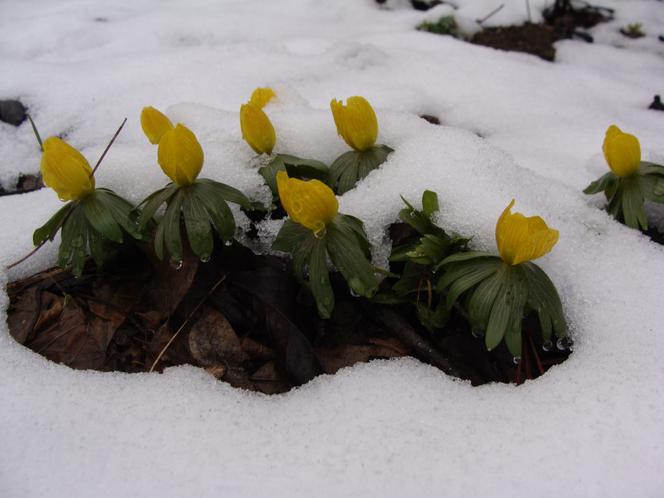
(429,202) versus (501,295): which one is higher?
(429,202)

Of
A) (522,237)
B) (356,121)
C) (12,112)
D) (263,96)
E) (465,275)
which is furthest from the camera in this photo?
(12,112)

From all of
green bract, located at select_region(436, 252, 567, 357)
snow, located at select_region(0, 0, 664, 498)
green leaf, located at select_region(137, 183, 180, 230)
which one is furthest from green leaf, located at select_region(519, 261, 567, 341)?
green leaf, located at select_region(137, 183, 180, 230)

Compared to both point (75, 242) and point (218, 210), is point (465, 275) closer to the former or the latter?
point (218, 210)

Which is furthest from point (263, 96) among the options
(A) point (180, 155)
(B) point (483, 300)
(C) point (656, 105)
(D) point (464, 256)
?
(C) point (656, 105)

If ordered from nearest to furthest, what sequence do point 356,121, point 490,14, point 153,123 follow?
point 356,121
point 153,123
point 490,14

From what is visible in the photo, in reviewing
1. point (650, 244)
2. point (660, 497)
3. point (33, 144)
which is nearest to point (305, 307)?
point (660, 497)

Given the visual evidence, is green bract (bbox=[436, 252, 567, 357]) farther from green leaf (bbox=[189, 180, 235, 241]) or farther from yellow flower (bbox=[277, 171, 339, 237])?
green leaf (bbox=[189, 180, 235, 241])

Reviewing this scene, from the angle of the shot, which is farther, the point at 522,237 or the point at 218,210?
the point at 218,210

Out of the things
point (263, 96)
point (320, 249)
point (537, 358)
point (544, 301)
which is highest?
point (263, 96)

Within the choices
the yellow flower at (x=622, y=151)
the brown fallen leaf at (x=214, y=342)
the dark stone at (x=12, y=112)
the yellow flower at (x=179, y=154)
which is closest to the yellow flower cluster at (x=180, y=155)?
the yellow flower at (x=179, y=154)
